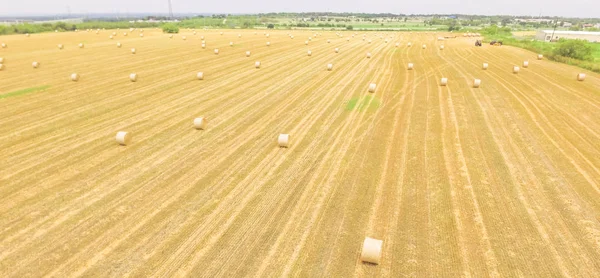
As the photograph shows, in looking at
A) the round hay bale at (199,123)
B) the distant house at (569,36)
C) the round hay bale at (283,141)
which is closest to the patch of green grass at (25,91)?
the round hay bale at (199,123)

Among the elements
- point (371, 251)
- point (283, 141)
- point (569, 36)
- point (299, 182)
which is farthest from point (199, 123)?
point (569, 36)

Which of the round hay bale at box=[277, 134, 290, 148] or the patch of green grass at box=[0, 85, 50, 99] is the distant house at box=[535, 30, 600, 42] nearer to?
the round hay bale at box=[277, 134, 290, 148]

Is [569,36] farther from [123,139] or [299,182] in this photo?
[123,139]

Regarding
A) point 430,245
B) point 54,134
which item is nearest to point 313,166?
point 430,245

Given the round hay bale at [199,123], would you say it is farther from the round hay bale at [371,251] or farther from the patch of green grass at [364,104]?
the round hay bale at [371,251]

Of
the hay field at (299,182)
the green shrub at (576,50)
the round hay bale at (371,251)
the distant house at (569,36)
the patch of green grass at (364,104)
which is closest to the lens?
the round hay bale at (371,251)

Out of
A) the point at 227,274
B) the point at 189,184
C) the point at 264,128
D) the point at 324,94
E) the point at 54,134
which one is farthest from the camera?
the point at 324,94

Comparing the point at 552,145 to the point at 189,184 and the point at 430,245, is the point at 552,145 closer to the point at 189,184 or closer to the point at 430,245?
the point at 430,245
